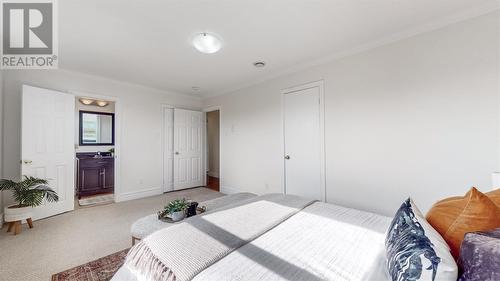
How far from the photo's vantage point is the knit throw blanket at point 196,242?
0.97 m

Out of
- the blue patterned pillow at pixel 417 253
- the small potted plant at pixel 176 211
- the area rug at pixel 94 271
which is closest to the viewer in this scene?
the blue patterned pillow at pixel 417 253

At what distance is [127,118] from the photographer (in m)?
4.05

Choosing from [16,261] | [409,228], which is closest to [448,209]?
[409,228]

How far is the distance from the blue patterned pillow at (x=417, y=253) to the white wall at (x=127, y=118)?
4443mm

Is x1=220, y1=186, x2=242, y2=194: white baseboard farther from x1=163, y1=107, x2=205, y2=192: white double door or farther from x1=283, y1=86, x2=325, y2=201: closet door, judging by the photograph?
x1=283, y1=86, x2=325, y2=201: closet door

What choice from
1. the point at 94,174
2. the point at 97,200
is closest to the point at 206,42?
the point at 97,200

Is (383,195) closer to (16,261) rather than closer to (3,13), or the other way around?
(16,261)

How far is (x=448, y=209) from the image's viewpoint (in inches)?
37.6

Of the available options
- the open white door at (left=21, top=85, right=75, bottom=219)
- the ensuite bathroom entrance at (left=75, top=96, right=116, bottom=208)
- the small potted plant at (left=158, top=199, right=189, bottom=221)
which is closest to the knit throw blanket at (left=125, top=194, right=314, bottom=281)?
the small potted plant at (left=158, top=199, right=189, bottom=221)

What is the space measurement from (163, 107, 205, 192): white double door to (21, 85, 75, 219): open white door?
1661 mm

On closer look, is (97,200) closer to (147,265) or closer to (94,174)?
(94,174)

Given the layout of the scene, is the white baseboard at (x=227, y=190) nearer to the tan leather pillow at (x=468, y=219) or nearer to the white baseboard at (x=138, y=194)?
the white baseboard at (x=138, y=194)

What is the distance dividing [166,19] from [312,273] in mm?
2391

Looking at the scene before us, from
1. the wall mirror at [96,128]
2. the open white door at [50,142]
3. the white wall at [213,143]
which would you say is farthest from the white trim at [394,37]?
the wall mirror at [96,128]
